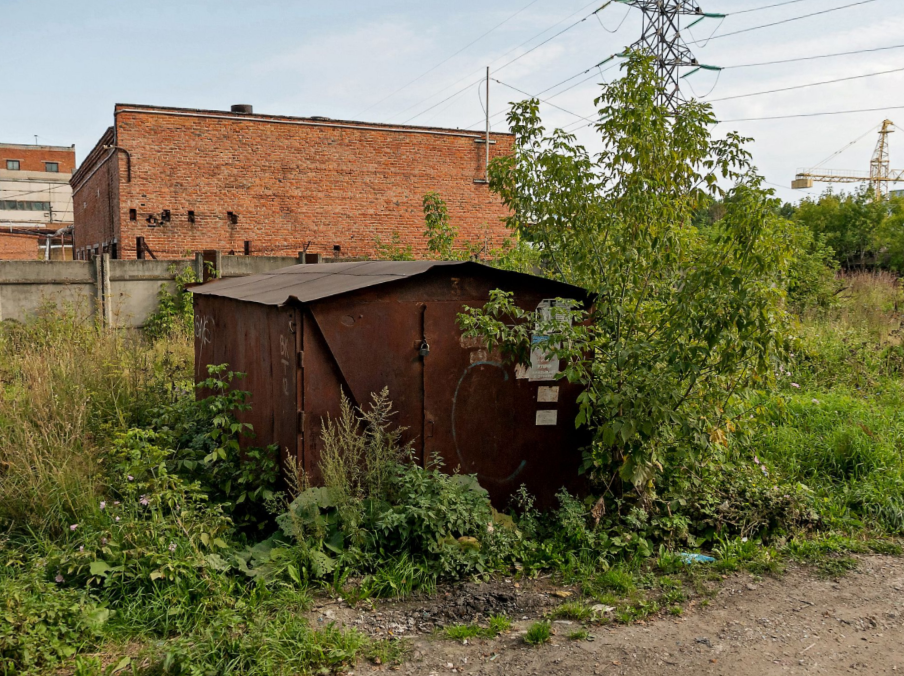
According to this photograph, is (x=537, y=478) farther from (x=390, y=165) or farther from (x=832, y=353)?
(x=390, y=165)

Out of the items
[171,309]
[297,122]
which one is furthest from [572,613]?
[297,122]

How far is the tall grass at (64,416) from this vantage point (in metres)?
4.89

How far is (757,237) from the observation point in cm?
483

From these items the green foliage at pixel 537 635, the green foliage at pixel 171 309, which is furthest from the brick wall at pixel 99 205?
the green foliage at pixel 537 635

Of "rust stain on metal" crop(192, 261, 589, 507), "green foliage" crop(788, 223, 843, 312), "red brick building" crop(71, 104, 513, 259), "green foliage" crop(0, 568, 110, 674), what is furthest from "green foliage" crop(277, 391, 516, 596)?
"red brick building" crop(71, 104, 513, 259)

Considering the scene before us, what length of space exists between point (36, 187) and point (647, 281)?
237 feet

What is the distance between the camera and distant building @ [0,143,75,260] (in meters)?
60.9

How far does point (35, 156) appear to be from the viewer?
7088cm

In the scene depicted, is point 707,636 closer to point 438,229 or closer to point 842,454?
point 842,454

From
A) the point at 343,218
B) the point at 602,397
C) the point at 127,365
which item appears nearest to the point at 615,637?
the point at 602,397

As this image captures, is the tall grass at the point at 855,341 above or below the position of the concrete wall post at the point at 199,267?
below

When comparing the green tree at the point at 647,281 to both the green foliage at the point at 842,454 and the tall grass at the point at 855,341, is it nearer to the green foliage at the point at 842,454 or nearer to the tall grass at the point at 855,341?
the green foliage at the point at 842,454

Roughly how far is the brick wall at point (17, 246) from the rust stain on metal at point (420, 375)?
4334 cm

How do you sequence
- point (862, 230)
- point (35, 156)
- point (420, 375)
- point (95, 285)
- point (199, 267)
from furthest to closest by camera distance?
1. point (35, 156)
2. point (862, 230)
3. point (199, 267)
4. point (95, 285)
5. point (420, 375)
